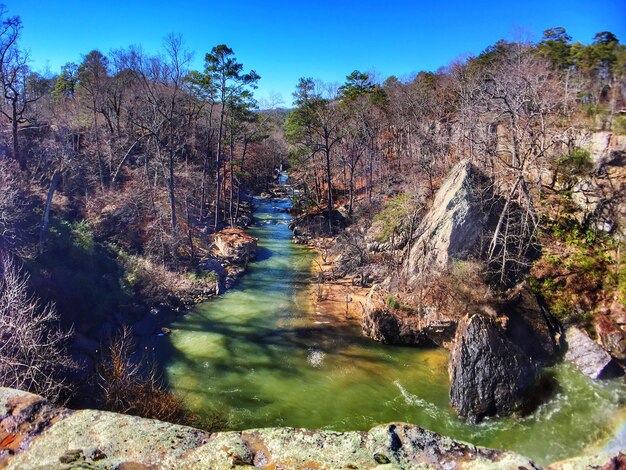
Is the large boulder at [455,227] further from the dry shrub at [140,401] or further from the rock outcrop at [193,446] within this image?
the rock outcrop at [193,446]

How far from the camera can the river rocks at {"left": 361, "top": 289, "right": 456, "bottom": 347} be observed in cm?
1595

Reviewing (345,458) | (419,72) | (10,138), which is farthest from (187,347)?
(419,72)

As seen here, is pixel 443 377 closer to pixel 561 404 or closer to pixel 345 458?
pixel 561 404

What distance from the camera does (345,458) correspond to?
14.7 feet

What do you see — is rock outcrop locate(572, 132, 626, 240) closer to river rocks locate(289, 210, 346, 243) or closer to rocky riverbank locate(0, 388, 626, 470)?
rocky riverbank locate(0, 388, 626, 470)

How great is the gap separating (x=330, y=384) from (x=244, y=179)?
36059mm

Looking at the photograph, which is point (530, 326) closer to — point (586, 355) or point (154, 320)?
point (586, 355)

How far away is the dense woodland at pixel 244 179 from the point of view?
1566 cm

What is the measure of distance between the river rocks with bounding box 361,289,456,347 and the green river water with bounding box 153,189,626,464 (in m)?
0.45

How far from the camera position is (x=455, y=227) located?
16984mm

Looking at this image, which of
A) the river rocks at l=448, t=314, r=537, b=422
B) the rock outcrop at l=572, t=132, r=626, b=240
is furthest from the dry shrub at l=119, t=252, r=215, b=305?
the rock outcrop at l=572, t=132, r=626, b=240

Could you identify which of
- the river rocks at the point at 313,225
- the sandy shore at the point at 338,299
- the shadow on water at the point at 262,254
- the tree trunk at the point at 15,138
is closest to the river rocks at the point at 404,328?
the sandy shore at the point at 338,299

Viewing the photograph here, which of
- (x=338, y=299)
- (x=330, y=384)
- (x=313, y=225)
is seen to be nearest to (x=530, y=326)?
(x=330, y=384)

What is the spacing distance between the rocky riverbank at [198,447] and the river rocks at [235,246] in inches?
895
